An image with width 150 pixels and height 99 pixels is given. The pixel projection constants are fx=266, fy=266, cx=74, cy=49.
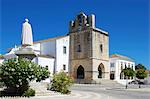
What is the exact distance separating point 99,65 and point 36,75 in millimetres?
31824

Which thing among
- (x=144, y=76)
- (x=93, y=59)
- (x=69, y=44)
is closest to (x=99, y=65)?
(x=93, y=59)

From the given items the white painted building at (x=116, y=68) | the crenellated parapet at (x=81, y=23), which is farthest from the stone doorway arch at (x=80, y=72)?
the white painted building at (x=116, y=68)

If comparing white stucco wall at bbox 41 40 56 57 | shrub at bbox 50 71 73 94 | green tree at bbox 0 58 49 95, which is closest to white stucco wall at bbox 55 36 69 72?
white stucco wall at bbox 41 40 56 57

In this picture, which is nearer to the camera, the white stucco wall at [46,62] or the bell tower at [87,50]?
the white stucco wall at [46,62]

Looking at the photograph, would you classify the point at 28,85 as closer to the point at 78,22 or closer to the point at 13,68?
the point at 13,68

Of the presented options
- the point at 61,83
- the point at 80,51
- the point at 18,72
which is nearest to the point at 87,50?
the point at 80,51

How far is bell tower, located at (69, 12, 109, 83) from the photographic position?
46188 millimetres

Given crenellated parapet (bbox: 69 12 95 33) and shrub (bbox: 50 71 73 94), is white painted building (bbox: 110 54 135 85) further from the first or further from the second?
shrub (bbox: 50 71 73 94)

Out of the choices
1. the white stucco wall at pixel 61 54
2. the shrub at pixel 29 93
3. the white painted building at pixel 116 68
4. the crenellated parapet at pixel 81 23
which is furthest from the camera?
the white painted building at pixel 116 68

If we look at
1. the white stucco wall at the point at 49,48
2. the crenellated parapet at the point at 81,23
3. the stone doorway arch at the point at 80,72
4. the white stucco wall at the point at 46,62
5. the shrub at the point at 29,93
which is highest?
the crenellated parapet at the point at 81,23

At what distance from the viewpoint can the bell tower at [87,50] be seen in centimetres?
4619

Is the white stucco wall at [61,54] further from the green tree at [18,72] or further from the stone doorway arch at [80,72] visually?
the green tree at [18,72]

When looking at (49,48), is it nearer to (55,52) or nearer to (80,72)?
(55,52)

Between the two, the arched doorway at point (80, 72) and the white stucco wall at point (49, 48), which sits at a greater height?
the white stucco wall at point (49, 48)
